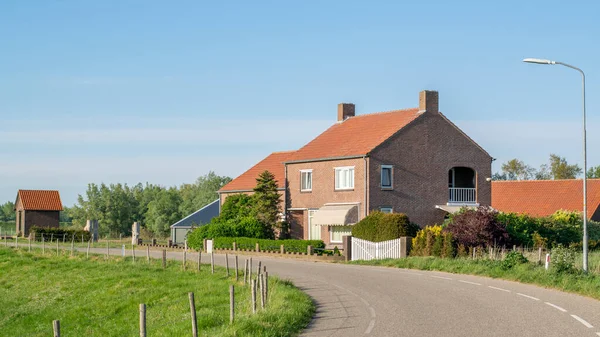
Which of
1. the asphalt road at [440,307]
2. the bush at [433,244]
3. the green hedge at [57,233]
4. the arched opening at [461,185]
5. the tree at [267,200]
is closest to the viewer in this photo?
the asphalt road at [440,307]

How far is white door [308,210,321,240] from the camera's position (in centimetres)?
5307

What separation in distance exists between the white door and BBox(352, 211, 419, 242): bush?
9.25 m

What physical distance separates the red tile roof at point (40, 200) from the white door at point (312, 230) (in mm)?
35120

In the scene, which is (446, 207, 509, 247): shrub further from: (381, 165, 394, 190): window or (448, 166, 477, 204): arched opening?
(448, 166, 477, 204): arched opening

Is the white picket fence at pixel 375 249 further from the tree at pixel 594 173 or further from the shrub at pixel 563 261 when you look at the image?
the tree at pixel 594 173

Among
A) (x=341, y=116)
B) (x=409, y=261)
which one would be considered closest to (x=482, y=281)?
(x=409, y=261)

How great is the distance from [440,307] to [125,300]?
15815mm

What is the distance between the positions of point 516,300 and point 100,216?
80.6 metres

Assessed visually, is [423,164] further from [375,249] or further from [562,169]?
[562,169]

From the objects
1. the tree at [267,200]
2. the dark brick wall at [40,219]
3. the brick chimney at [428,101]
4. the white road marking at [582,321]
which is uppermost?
the brick chimney at [428,101]

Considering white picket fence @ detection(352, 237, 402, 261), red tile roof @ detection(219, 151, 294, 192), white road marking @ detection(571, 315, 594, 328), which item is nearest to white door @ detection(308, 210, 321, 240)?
red tile roof @ detection(219, 151, 294, 192)

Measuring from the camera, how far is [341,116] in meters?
60.7

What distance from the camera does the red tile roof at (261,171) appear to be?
6131cm

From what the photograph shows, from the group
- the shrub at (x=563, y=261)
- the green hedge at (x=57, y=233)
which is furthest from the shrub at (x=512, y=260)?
the green hedge at (x=57, y=233)
